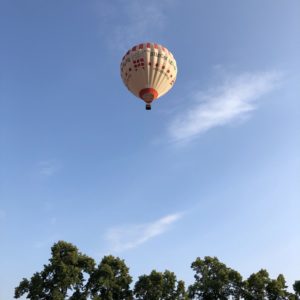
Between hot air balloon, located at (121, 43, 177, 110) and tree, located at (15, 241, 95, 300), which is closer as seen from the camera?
hot air balloon, located at (121, 43, 177, 110)

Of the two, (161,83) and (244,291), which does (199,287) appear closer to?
(244,291)

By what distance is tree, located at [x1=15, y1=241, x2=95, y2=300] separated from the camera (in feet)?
114

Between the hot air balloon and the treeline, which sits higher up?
the hot air balloon

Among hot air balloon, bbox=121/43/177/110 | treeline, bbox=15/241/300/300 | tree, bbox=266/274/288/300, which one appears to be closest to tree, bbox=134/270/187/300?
treeline, bbox=15/241/300/300

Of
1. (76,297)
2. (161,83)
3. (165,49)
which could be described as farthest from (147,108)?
(76,297)

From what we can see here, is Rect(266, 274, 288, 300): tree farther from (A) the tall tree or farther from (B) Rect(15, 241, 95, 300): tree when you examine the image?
(B) Rect(15, 241, 95, 300): tree

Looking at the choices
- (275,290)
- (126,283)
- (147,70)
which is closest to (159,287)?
(126,283)

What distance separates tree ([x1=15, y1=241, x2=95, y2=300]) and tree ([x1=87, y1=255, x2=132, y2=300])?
90cm

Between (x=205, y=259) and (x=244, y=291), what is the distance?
15.9ft

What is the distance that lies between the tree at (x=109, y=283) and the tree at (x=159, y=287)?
113 centimetres

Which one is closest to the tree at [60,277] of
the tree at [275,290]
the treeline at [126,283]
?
the treeline at [126,283]

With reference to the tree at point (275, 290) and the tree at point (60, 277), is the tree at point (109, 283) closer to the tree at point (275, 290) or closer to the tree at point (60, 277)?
the tree at point (60, 277)

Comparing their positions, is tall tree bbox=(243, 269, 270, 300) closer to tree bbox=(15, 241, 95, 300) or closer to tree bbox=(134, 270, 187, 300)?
tree bbox=(134, 270, 187, 300)

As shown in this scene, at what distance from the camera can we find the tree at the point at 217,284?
119 ft
